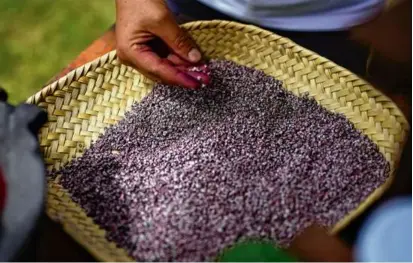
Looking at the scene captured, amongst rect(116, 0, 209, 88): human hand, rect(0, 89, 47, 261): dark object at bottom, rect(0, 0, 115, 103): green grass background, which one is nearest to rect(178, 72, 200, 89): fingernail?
rect(116, 0, 209, 88): human hand

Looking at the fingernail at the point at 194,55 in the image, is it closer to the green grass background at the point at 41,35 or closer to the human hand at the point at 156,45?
the human hand at the point at 156,45

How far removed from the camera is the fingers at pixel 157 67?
98 centimetres

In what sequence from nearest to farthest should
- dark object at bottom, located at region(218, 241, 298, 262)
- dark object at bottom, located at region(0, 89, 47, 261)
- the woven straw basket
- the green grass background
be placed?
dark object at bottom, located at region(0, 89, 47, 261)
dark object at bottom, located at region(218, 241, 298, 262)
the woven straw basket
the green grass background

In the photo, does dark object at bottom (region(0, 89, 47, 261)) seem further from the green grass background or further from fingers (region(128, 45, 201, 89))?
the green grass background

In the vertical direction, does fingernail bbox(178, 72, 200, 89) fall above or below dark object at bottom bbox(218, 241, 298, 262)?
above

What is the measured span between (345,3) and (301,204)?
1.31 feet

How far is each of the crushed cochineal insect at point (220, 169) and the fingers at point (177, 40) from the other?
61 mm

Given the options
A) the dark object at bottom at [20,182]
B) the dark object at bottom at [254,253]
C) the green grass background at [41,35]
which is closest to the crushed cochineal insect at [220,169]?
the dark object at bottom at [254,253]

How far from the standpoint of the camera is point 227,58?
1090 millimetres

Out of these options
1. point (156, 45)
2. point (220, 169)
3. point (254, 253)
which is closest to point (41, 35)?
point (156, 45)

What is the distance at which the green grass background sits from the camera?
1418mm

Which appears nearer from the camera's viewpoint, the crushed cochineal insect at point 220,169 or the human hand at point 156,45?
the crushed cochineal insect at point 220,169

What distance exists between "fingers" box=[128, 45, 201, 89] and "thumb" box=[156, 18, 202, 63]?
0.03 m

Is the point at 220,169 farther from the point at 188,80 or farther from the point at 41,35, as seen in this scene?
the point at 41,35
